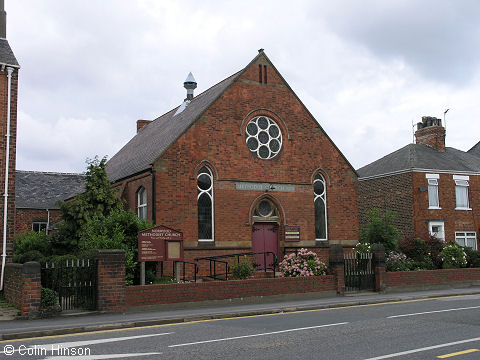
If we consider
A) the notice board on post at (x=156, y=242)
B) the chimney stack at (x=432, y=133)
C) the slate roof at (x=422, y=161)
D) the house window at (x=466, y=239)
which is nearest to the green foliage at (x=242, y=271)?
the notice board on post at (x=156, y=242)

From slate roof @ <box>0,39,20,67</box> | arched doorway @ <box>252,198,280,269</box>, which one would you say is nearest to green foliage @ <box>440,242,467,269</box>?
arched doorway @ <box>252,198,280,269</box>

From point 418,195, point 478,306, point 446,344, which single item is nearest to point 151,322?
point 446,344

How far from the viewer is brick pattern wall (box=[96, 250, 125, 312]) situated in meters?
14.3

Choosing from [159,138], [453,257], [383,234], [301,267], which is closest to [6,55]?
[159,138]

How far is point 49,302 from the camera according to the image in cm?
1372

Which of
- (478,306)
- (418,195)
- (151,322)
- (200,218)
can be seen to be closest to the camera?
(151,322)

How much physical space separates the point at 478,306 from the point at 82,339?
11487 millimetres

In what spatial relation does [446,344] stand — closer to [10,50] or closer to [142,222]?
[142,222]

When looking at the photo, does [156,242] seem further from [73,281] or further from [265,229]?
[265,229]

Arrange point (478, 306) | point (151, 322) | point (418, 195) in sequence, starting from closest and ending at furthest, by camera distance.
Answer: point (151, 322)
point (478, 306)
point (418, 195)

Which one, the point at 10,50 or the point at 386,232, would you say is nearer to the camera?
the point at 10,50

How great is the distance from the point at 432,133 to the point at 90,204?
25.1 metres

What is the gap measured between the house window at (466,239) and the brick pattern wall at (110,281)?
82.5ft

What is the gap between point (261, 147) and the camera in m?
25.0
